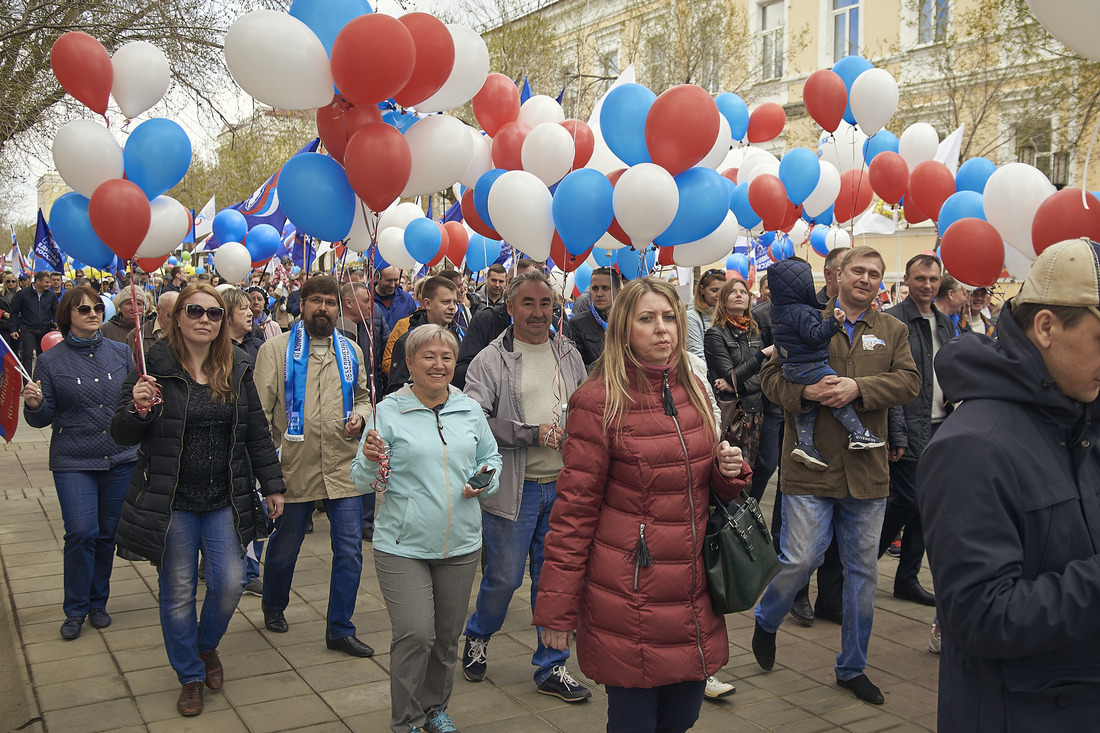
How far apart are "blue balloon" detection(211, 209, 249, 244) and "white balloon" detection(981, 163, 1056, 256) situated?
9.27 m

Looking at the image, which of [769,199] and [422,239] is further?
[422,239]

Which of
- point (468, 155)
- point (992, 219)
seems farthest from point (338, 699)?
point (992, 219)

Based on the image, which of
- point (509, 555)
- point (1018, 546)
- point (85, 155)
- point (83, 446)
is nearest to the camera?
point (1018, 546)

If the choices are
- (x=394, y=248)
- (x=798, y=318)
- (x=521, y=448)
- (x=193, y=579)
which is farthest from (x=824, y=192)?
(x=193, y=579)

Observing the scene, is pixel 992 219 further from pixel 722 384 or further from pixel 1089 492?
pixel 1089 492

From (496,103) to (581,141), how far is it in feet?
2.42

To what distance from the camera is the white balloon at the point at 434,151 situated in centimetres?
449

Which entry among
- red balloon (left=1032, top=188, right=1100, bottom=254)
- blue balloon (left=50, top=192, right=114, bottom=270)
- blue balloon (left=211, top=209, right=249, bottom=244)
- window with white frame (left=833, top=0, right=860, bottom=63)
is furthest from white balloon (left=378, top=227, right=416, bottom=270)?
window with white frame (left=833, top=0, right=860, bottom=63)

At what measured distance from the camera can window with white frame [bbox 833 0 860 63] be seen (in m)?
23.6

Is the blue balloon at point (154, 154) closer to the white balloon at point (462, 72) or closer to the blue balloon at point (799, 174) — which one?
the white balloon at point (462, 72)

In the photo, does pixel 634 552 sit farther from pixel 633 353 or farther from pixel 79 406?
pixel 79 406

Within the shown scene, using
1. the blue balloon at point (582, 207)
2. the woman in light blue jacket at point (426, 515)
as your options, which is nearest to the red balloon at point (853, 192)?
the blue balloon at point (582, 207)

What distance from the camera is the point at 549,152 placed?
18.4ft

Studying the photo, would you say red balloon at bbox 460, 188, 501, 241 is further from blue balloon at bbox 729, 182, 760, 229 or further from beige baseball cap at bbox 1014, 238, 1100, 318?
beige baseball cap at bbox 1014, 238, 1100, 318
